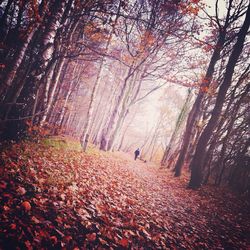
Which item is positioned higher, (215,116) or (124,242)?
(215,116)

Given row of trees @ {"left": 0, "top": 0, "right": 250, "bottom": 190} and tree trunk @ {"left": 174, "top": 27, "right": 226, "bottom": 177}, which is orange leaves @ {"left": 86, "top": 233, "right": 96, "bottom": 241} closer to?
row of trees @ {"left": 0, "top": 0, "right": 250, "bottom": 190}

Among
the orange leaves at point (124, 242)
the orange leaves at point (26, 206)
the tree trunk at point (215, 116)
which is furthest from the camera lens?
the tree trunk at point (215, 116)

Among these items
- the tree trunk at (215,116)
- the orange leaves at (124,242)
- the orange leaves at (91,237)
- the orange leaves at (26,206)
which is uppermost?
the tree trunk at (215,116)

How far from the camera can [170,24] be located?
37.9ft

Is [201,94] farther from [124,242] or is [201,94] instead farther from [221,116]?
[124,242]

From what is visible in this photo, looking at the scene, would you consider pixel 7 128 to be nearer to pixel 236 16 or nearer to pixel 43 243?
pixel 43 243

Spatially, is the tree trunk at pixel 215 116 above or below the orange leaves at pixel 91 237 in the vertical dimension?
above

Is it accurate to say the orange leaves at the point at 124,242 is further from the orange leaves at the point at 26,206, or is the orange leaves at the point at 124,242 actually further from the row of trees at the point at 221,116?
the row of trees at the point at 221,116

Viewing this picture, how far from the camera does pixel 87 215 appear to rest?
404cm

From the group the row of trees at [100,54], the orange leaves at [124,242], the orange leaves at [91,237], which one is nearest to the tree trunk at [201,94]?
the row of trees at [100,54]

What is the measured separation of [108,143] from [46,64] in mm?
9658

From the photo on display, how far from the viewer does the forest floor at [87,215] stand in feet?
10.3

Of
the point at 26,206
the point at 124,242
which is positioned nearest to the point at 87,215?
the point at 124,242

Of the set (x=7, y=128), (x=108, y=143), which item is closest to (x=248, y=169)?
(x=108, y=143)
